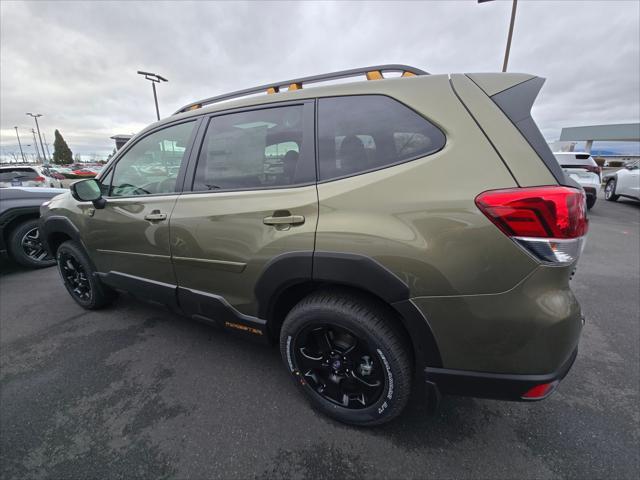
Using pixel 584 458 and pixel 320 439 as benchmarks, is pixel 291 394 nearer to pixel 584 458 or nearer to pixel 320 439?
pixel 320 439

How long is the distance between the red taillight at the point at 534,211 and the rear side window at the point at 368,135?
0.35 metres

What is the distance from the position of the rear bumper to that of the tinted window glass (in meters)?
1.16

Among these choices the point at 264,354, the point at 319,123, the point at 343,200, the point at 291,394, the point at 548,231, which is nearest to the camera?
the point at 548,231

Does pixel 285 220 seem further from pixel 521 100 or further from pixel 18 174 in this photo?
pixel 18 174

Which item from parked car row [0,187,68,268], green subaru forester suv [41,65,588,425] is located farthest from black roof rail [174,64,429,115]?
parked car row [0,187,68,268]

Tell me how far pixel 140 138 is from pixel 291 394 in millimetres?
2313

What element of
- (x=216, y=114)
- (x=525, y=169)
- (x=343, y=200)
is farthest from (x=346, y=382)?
(x=216, y=114)

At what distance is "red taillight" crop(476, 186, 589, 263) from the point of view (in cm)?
116

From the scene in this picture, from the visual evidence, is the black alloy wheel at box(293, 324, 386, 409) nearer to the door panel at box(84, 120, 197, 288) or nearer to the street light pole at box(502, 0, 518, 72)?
the door panel at box(84, 120, 197, 288)

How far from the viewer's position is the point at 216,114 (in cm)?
207

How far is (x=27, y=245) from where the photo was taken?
14.8ft

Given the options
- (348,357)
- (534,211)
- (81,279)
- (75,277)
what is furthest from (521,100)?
(75,277)

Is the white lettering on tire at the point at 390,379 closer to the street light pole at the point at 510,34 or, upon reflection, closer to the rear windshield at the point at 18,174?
the rear windshield at the point at 18,174

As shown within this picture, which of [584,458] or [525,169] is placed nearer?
[525,169]
